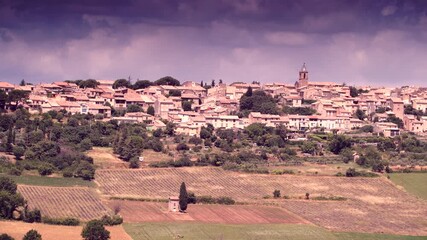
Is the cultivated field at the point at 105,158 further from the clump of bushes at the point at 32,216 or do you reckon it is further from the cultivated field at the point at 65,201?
the clump of bushes at the point at 32,216

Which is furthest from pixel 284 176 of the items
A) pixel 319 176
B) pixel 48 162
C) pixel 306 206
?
pixel 48 162

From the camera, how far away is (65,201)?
A: 48656 mm

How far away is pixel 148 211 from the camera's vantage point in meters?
48.0

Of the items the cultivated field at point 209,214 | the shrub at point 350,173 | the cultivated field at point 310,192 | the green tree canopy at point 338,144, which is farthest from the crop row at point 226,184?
the green tree canopy at point 338,144

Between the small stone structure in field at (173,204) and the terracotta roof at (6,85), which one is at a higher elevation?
the terracotta roof at (6,85)

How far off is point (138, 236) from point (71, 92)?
4452cm

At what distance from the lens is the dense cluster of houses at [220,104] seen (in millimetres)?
75812

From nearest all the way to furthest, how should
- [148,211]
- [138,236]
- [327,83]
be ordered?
[138,236], [148,211], [327,83]

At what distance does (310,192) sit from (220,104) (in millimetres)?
30581

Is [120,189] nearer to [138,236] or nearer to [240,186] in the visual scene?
[240,186]

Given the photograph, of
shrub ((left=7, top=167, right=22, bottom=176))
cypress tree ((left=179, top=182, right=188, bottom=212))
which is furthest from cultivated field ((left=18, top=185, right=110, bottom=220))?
cypress tree ((left=179, top=182, right=188, bottom=212))

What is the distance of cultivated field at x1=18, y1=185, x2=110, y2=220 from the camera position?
4550 cm

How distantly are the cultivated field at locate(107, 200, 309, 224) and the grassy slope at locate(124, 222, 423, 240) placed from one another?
1.51 metres

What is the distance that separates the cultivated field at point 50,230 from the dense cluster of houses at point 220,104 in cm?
3186
